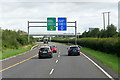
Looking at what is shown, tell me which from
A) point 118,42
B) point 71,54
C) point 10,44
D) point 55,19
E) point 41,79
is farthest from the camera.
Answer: point 10,44

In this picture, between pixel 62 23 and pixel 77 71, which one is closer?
pixel 77 71

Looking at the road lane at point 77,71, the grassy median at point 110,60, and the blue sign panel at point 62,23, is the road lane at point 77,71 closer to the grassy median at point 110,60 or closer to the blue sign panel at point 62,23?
the grassy median at point 110,60

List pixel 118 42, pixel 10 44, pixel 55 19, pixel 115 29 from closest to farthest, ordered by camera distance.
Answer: pixel 118 42
pixel 55 19
pixel 10 44
pixel 115 29

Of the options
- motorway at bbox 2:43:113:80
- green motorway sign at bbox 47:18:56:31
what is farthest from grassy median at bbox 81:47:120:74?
green motorway sign at bbox 47:18:56:31

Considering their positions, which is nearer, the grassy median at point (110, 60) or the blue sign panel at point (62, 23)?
the grassy median at point (110, 60)

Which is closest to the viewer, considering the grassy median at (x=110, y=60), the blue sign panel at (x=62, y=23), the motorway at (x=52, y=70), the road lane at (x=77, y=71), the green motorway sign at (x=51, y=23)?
the road lane at (x=77, y=71)

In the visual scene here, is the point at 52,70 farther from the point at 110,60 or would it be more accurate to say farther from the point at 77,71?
the point at 110,60

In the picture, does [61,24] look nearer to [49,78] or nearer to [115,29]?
[115,29]

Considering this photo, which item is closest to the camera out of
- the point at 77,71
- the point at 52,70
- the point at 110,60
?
the point at 77,71

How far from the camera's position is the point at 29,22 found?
51469 millimetres

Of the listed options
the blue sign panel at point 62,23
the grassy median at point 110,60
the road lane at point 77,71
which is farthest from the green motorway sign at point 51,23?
the road lane at point 77,71

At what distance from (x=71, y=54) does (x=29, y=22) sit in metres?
25.7

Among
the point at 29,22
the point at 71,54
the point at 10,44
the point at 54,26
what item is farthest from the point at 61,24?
the point at 71,54

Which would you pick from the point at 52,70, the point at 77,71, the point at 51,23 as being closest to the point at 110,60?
the point at 77,71
